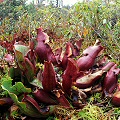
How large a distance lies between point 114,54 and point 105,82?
41.5 inches

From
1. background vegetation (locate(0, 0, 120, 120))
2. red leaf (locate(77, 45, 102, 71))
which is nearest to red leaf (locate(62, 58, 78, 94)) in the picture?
background vegetation (locate(0, 0, 120, 120))

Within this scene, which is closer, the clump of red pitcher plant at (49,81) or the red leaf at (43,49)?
the clump of red pitcher plant at (49,81)

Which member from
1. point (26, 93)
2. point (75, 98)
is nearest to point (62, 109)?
point (75, 98)

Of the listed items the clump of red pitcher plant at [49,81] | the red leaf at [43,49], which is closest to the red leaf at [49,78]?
the clump of red pitcher plant at [49,81]

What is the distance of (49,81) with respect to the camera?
174cm

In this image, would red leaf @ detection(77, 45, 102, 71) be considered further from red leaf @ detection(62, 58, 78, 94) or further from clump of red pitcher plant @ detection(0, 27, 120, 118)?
red leaf @ detection(62, 58, 78, 94)

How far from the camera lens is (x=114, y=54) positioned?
2945 millimetres

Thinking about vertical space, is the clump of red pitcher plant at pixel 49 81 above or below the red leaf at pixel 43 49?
below

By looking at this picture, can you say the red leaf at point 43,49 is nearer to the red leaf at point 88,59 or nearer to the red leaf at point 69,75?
the red leaf at point 88,59

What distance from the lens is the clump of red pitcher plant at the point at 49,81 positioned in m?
1.72

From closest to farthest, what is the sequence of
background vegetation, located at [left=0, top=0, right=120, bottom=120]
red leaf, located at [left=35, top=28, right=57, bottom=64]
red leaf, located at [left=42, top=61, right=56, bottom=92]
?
red leaf, located at [left=42, top=61, right=56, bottom=92]
background vegetation, located at [left=0, top=0, right=120, bottom=120]
red leaf, located at [left=35, top=28, right=57, bottom=64]

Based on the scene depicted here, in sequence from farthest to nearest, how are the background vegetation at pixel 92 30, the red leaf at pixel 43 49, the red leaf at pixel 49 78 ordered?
the red leaf at pixel 43 49 < the background vegetation at pixel 92 30 < the red leaf at pixel 49 78

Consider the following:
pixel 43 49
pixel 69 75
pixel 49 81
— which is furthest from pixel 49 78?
pixel 43 49

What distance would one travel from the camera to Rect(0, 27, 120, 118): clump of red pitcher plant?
1.72 metres
